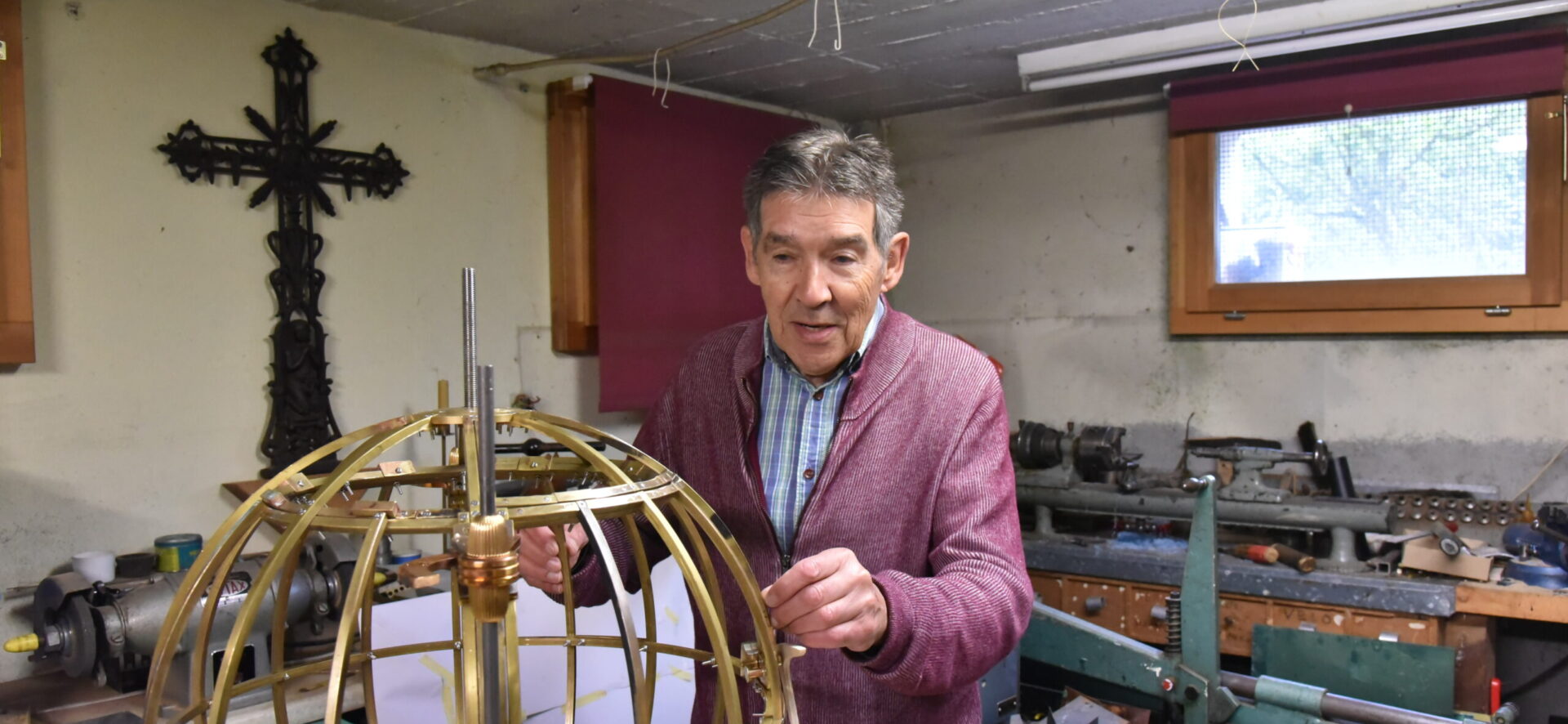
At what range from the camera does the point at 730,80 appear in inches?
151

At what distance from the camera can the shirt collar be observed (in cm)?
147

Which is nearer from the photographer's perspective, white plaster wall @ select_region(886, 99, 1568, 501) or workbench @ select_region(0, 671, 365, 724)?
workbench @ select_region(0, 671, 365, 724)

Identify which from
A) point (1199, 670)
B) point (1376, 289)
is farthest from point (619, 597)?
point (1376, 289)

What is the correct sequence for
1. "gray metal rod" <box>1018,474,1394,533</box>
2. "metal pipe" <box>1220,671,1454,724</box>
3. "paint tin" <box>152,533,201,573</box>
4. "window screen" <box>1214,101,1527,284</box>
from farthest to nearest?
"window screen" <box>1214,101,1527,284</box> < "gray metal rod" <box>1018,474,1394,533</box> < "paint tin" <box>152,533,201,573</box> < "metal pipe" <box>1220,671,1454,724</box>

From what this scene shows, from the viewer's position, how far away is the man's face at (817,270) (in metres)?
1.36

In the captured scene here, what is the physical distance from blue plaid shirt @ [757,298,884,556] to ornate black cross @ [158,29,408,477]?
1.57 metres

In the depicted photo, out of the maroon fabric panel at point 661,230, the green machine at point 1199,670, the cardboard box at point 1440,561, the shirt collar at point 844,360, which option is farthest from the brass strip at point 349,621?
the cardboard box at point 1440,561

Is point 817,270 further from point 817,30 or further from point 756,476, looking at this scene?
point 817,30

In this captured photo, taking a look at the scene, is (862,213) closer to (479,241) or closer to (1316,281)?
(479,241)

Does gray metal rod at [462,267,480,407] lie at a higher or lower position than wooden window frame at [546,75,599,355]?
lower

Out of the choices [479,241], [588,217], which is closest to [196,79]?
[479,241]

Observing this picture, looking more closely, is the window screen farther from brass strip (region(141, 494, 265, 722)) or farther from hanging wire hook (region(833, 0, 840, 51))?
brass strip (region(141, 494, 265, 722))

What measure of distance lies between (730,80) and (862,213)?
2613 mm

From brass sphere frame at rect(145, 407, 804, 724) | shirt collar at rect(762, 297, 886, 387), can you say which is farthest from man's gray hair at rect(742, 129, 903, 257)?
brass sphere frame at rect(145, 407, 804, 724)
